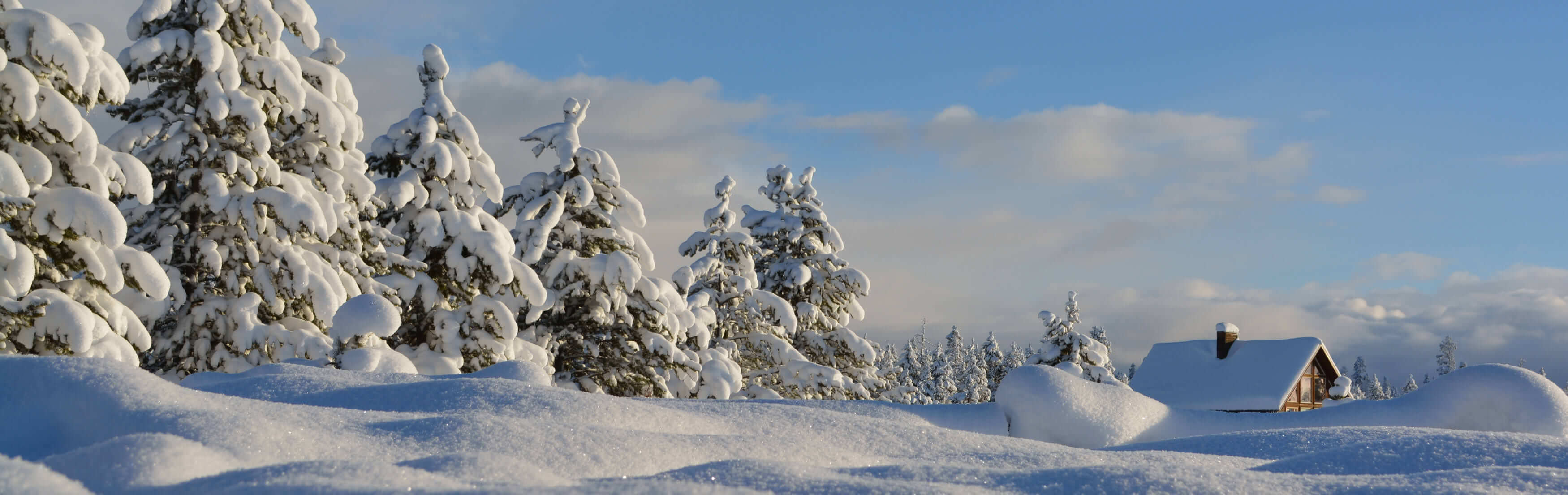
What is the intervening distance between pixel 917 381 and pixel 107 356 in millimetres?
51530

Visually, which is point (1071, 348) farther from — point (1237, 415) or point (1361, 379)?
point (1361, 379)

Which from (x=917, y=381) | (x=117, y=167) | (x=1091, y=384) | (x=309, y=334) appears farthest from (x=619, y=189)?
(x=917, y=381)

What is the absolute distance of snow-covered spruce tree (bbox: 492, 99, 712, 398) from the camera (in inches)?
644

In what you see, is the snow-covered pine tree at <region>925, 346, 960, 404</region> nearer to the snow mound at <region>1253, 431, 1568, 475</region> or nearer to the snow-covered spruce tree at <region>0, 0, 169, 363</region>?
the snow-covered spruce tree at <region>0, 0, 169, 363</region>

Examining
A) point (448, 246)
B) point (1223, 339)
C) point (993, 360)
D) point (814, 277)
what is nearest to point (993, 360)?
point (993, 360)

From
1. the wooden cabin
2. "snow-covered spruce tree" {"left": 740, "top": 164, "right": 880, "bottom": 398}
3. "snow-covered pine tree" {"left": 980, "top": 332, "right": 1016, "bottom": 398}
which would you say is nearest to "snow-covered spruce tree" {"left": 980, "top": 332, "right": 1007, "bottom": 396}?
"snow-covered pine tree" {"left": 980, "top": 332, "right": 1016, "bottom": 398}

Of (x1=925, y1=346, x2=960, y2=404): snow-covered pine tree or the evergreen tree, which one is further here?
(x1=925, y1=346, x2=960, y2=404): snow-covered pine tree

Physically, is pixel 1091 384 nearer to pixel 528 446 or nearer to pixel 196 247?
pixel 528 446

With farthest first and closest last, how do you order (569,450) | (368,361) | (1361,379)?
(1361,379) → (368,361) → (569,450)

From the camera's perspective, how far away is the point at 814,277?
77.7 ft

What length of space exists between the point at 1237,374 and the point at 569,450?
114 feet

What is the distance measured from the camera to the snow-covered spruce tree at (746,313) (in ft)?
70.8

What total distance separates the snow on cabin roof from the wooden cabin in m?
0.02

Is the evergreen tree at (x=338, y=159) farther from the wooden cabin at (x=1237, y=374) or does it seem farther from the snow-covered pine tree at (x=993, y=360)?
the snow-covered pine tree at (x=993, y=360)
